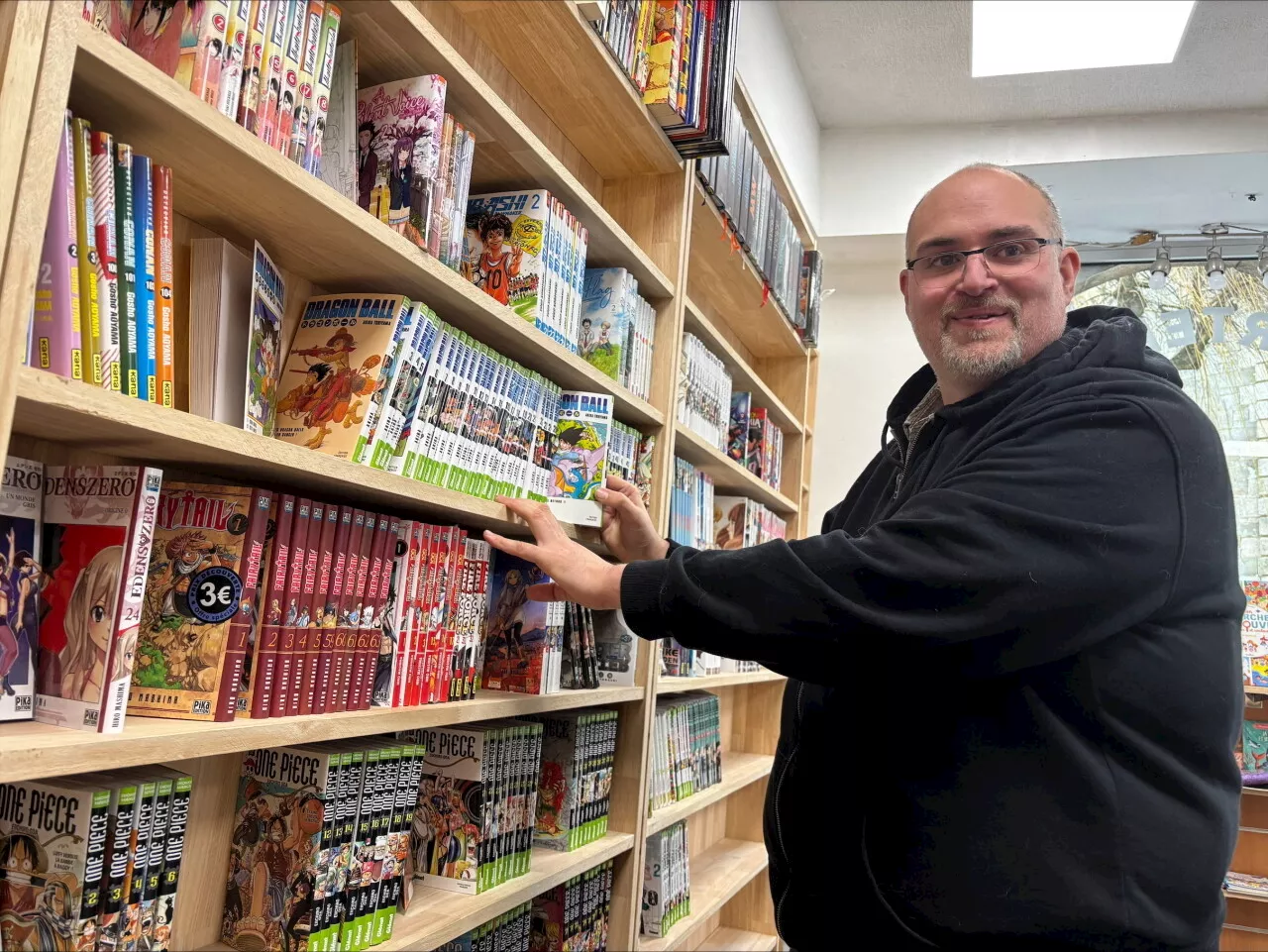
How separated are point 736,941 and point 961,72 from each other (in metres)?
3.28

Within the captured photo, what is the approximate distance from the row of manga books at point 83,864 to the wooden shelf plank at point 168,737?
2.6 inches

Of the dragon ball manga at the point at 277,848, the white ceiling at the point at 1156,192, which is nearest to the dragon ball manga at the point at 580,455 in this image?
the dragon ball manga at the point at 277,848

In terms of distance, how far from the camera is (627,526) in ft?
5.82

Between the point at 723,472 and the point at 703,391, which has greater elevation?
the point at 703,391

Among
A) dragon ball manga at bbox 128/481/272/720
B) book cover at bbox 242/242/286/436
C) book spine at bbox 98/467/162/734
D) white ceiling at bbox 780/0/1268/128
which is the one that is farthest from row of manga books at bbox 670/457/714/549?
white ceiling at bbox 780/0/1268/128

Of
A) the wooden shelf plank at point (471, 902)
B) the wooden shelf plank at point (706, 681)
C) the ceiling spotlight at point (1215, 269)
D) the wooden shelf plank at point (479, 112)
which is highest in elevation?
the ceiling spotlight at point (1215, 269)

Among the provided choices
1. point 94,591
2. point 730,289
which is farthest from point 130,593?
point 730,289

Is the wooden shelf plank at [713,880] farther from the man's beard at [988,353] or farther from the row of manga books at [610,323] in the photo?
the man's beard at [988,353]

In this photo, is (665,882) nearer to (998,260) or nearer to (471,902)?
(471,902)

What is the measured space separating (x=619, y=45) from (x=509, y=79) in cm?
22

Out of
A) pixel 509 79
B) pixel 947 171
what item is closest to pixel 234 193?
pixel 509 79

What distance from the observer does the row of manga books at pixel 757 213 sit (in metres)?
2.44

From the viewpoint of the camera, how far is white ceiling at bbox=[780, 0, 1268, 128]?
125 inches

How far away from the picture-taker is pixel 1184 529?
A: 112cm
